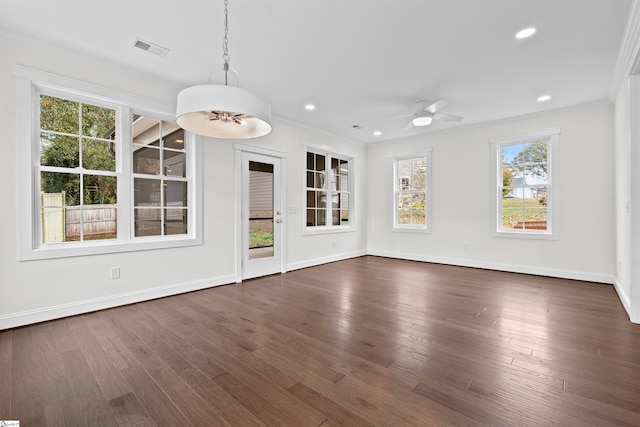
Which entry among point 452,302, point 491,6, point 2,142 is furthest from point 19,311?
point 491,6

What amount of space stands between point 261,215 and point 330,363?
10.6 feet

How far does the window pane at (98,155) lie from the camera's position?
10.8 ft

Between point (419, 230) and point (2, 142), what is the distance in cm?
654

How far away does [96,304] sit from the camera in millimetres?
3281

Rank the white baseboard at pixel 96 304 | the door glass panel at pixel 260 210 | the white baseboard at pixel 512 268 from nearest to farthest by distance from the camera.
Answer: the white baseboard at pixel 96 304
the white baseboard at pixel 512 268
the door glass panel at pixel 260 210

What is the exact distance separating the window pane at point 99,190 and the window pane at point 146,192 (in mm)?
222

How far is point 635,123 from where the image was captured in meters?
2.96

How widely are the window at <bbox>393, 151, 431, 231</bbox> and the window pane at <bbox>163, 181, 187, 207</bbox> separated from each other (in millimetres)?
4698

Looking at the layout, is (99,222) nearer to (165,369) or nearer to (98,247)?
(98,247)

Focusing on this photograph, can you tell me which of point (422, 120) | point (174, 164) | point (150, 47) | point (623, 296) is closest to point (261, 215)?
point (174, 164)

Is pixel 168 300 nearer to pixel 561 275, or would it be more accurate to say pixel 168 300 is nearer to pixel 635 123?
pixel 635 123

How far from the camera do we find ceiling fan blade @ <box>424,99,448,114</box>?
4.04m

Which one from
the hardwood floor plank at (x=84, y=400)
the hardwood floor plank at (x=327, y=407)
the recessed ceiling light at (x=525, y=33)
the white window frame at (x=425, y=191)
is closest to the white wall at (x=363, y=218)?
the white window frame at (x=425, y=191)

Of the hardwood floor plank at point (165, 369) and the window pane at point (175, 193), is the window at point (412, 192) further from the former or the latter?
the hardwood floor plank at point (165, 369)
